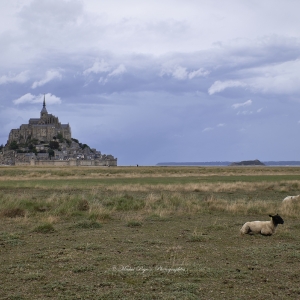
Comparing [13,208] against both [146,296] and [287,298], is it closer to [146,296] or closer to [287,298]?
[146,296]

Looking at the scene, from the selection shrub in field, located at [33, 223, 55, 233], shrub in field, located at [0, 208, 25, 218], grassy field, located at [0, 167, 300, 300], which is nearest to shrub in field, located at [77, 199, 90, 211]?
grassy field, located at [0, 167, 300, 300]

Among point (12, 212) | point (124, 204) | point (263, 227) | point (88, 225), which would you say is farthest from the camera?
point (124, 204)

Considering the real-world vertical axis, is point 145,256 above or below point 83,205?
below

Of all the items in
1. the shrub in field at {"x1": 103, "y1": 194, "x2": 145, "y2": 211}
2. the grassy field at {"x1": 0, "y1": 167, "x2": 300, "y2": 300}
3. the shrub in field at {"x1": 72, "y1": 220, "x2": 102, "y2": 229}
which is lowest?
the grassy field at {"x1": 0, "y1": 167, "x2": 300, "y2": 300}

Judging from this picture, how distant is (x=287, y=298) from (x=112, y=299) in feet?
9.29

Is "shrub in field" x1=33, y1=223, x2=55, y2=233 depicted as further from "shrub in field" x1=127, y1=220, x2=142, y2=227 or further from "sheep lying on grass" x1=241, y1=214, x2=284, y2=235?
"sheep lying on grass" x1=241, y1=214, x2=284, y2=235

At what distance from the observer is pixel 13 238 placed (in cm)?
1239

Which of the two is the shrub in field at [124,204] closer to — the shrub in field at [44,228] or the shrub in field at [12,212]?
the shrub in field at [12,212]

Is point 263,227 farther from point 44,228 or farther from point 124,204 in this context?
point 124,204

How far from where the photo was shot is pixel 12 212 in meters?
17.6

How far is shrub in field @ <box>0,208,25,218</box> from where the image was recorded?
1730 centimetres

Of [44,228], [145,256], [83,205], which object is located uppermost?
[83,205]

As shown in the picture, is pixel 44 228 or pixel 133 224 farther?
pixel 133 224

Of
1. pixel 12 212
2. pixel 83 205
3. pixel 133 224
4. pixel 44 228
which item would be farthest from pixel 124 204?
pixel 44 228
